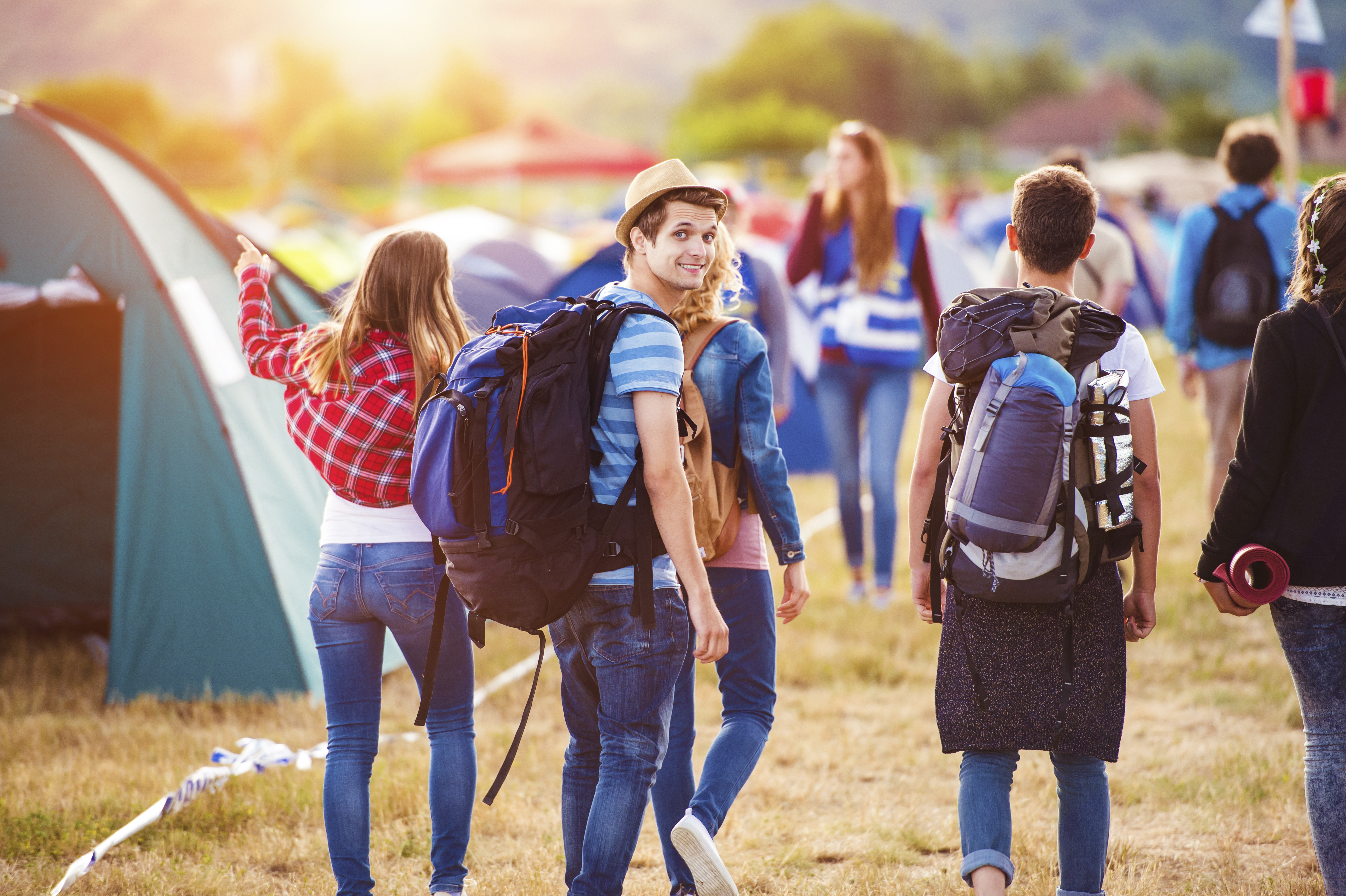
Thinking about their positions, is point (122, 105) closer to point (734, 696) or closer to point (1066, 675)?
point (734, 696)

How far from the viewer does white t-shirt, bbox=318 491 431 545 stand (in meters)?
2.74

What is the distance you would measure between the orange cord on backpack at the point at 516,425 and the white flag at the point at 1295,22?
6125 mm

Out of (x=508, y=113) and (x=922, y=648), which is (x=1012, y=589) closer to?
(x=922, y=648)

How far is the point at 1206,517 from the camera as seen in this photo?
693 centimetres

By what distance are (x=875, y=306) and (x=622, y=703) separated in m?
3.15

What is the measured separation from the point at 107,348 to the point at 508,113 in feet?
328

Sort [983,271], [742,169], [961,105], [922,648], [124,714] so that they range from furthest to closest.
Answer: [961,105]
[742,169]
[983,271]
[922,648]
[124,714]

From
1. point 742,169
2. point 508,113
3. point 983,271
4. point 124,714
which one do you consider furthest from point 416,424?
point 508,113

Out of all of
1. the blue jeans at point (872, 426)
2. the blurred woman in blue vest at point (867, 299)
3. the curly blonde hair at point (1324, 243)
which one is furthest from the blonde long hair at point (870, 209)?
the curly blonde hair at point (1324, 243)

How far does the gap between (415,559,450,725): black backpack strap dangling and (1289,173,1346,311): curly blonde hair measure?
1843 millimetres

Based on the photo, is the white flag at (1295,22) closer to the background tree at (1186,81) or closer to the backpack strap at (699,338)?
the backpack strap at (699,338)

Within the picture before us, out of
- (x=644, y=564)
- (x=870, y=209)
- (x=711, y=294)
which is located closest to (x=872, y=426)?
(x=870, y=209)

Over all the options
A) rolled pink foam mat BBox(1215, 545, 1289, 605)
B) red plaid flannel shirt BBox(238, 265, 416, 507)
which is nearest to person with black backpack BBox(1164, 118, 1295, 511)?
rolled pink foam mat BBox(1215, 545, 1289, 605)

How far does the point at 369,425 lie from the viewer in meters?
2.75
